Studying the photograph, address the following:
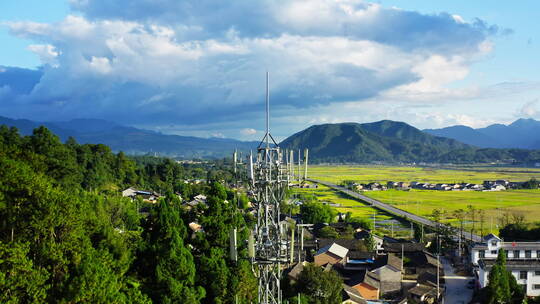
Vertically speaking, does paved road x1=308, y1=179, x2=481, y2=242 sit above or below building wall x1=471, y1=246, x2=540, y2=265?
below

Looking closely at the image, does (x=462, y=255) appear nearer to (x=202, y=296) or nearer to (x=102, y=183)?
(x=202, y=296)

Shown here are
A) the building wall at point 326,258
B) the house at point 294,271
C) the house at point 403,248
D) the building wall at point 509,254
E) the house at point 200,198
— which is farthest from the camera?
the house at point 200,198

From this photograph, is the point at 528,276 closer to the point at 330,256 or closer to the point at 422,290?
the point at 422,290

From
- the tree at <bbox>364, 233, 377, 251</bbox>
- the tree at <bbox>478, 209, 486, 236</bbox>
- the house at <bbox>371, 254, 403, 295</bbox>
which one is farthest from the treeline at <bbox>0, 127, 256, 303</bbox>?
the tree at <bbox>478, 209, 486, 236</bbox>

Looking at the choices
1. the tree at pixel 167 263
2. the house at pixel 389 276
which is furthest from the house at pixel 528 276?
the tree at pixel 167 263

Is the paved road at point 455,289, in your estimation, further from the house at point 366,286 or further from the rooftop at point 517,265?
the house at point 366,286

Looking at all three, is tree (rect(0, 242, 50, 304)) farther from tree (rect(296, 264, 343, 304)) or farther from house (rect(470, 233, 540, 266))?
house (rect(470, 233, 540, 266))

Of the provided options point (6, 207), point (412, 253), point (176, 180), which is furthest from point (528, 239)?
point (176, 180)
